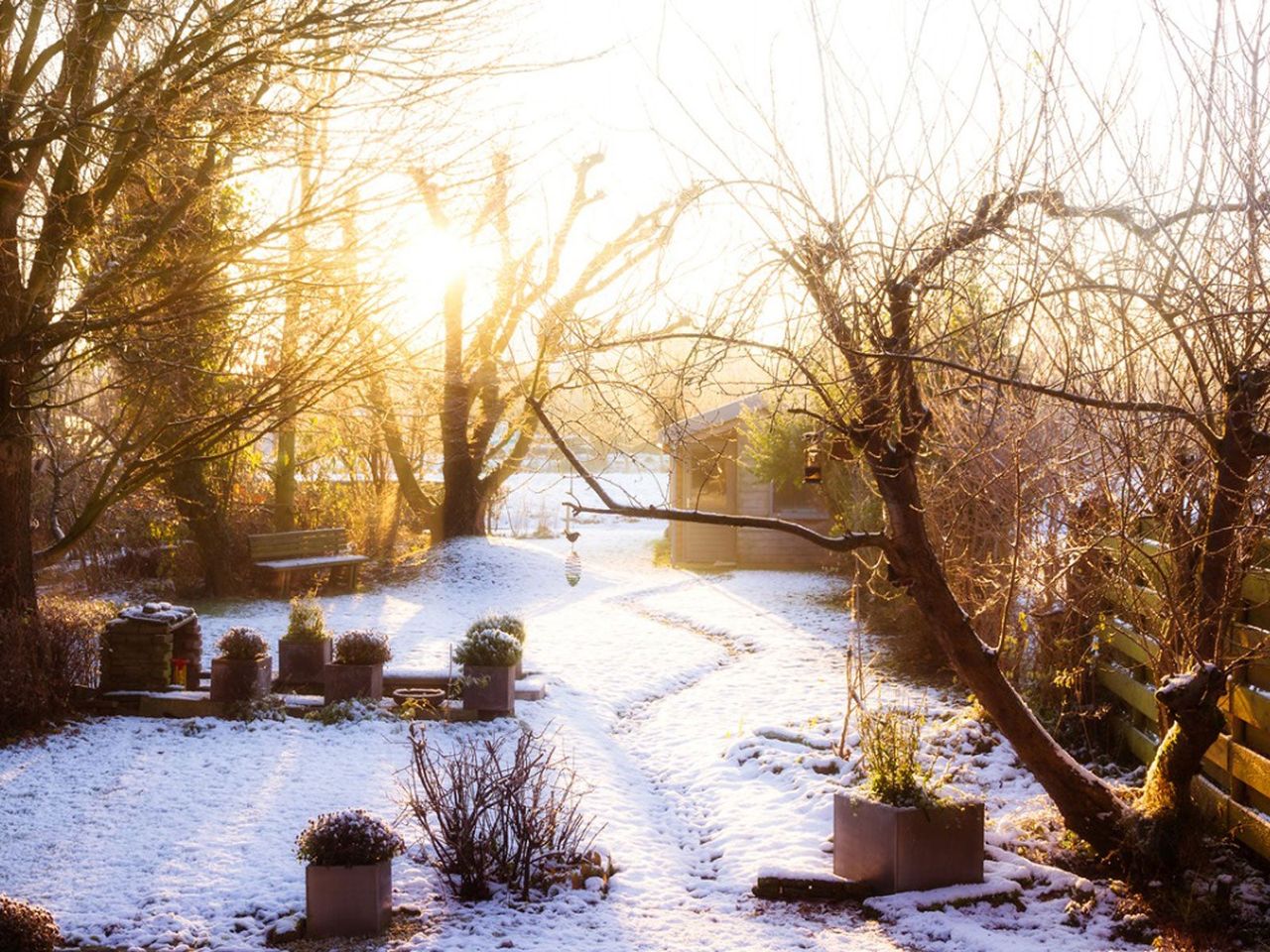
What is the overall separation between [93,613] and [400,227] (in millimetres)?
5614

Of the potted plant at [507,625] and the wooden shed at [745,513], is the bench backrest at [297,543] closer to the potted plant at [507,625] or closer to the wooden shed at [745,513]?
the wooden shed at [745,513]

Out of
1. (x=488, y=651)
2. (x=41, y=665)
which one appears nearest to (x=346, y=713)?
(x=488, y=651)

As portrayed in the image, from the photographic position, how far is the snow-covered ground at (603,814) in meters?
5.38

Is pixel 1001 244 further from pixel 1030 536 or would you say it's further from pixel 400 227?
pixel 400 227

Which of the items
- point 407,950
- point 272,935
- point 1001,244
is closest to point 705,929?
point 407,950

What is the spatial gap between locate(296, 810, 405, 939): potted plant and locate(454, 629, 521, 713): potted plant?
4078mm

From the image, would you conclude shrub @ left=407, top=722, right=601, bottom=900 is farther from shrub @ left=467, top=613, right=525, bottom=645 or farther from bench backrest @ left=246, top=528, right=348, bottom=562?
bench backrest @ left=246, top=528, right=348, bottom=562

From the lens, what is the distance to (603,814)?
7223 millimetres

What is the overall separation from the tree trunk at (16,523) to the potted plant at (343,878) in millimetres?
4794

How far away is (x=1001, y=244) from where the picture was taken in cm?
546

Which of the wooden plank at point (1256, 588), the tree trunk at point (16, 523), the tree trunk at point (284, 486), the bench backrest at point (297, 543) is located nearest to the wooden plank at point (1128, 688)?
the wooden plank at point (1256, 588)

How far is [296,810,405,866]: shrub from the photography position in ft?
17.0

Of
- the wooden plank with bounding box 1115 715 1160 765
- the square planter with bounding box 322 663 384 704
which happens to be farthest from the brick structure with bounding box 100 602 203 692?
the wooden plank with bounding box 1115 715 1160 765

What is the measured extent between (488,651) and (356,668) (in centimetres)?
120
